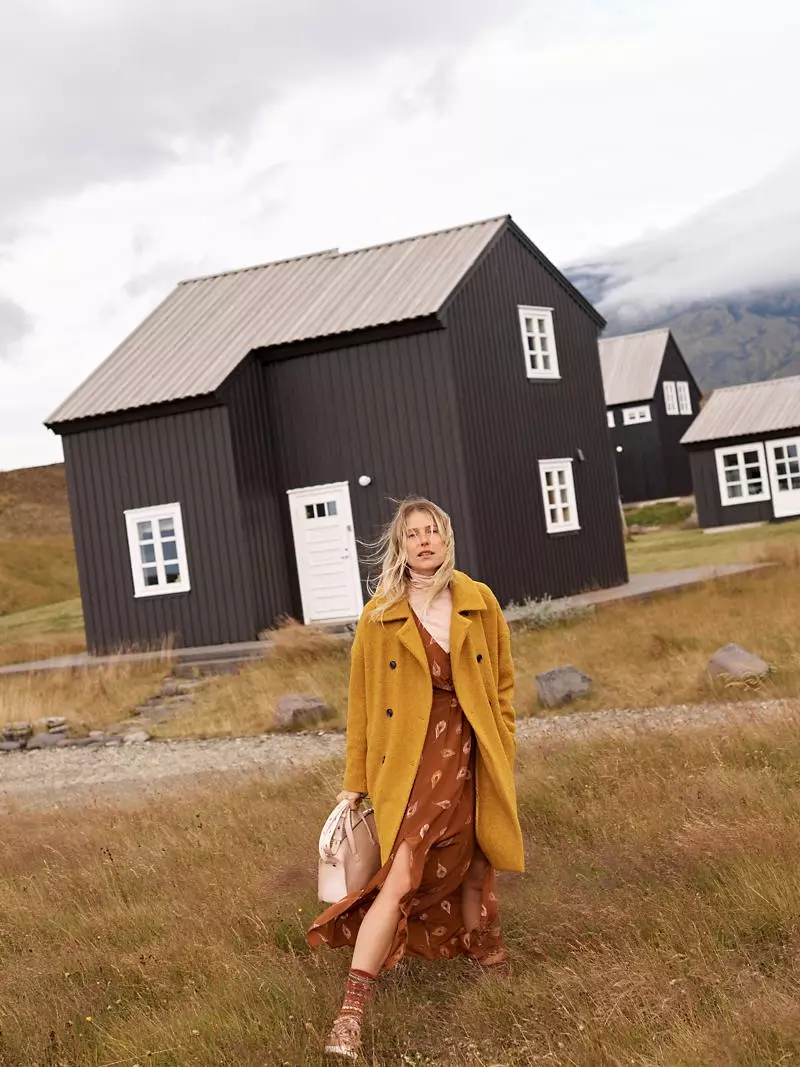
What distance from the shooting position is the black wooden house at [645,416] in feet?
162

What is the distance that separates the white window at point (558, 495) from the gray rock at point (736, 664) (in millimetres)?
9966

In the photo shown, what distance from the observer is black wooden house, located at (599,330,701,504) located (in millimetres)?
49312

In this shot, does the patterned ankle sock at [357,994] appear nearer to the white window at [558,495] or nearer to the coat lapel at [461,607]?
the coat lapel at [461,607]

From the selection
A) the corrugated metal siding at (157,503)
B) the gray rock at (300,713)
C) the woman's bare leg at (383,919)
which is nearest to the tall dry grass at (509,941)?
the woman's bare leg at (383,919)

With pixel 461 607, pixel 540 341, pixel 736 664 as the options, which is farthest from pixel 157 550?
pixel 461 607

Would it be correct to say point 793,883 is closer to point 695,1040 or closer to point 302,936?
point 695,1040

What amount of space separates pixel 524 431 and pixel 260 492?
445 cm

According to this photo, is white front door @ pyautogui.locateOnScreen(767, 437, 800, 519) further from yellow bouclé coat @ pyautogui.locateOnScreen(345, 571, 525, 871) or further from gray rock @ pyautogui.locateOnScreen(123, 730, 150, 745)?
yellow bouclé coat @ pyautogui.locateOnScreen(345, 571, 525, 871)

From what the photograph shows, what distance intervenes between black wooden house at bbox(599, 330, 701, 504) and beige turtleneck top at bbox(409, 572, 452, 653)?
147 ft

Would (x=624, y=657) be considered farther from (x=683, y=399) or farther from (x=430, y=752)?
(x=683, y=399)

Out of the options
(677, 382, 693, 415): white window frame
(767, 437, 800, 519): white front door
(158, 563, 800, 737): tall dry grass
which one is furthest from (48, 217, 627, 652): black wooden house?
(677, 382, 693, 415): white window frame

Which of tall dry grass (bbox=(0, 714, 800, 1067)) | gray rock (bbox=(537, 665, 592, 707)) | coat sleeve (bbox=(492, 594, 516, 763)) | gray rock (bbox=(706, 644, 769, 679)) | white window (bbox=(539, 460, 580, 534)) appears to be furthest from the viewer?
white window (bbox=(539, 460, 580, 534))

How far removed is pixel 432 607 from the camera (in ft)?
16.6

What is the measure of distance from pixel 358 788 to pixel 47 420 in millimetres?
18300
